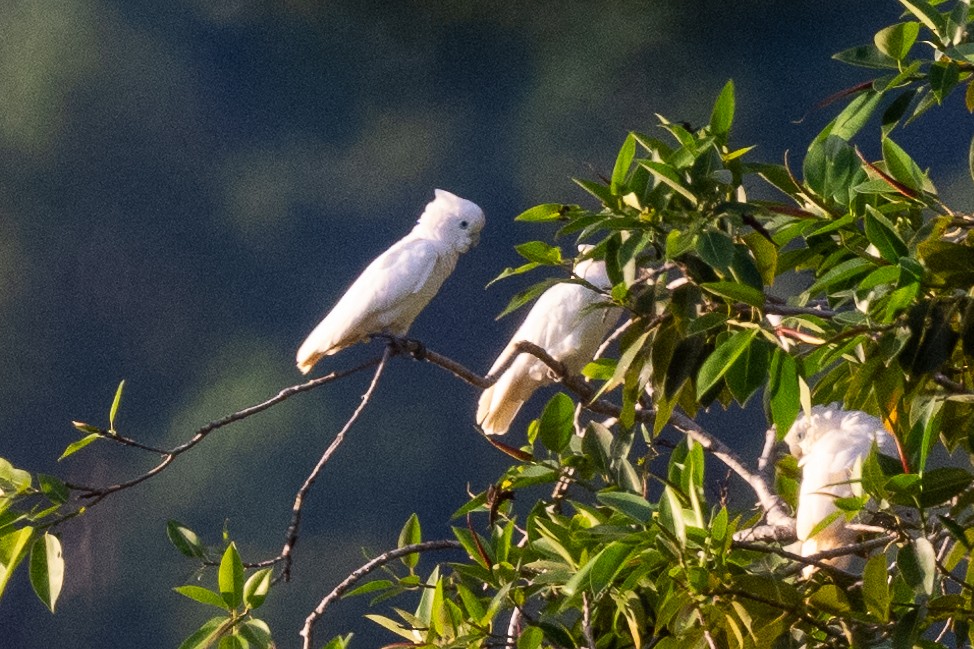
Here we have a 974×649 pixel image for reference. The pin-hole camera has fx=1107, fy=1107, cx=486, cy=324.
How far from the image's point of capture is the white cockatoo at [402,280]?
6.38 ft

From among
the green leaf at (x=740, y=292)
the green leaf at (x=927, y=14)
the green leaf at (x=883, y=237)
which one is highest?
the green leaf at (x=927, y=14)

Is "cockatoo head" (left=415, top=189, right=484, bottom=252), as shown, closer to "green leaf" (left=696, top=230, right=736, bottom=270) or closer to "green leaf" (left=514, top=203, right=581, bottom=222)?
"green leaf" (left=514, top=203, right=581, bottom=222)

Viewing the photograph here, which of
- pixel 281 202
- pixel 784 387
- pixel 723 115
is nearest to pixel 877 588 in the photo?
pixel 784 387

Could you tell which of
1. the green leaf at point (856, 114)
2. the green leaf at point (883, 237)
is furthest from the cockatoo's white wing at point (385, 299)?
the green leaf at point (883, 237)

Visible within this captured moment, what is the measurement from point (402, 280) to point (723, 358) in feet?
4.07

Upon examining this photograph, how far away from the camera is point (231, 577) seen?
1.03 m

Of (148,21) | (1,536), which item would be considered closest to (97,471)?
(148,21)

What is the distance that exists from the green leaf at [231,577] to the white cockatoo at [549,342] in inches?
39.1

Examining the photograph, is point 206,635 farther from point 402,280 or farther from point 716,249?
point 402,280

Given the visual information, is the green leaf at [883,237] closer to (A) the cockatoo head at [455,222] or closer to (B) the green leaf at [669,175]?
(B) the green leaf at [669,175]

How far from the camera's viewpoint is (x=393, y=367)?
2268 millimetres

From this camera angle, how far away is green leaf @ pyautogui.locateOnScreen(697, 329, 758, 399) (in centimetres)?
79

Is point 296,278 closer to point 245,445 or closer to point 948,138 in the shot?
point 245,445

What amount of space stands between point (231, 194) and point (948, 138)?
1.48m
